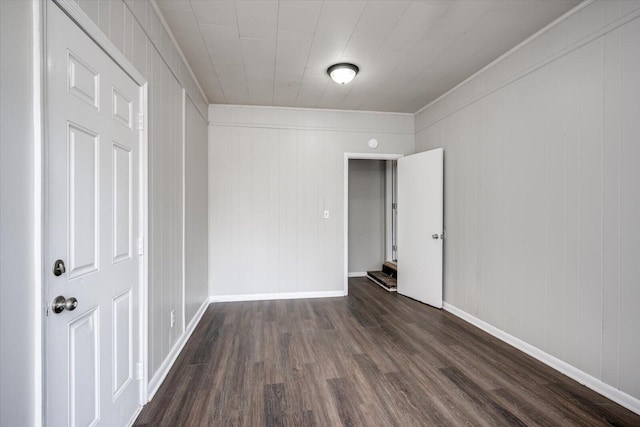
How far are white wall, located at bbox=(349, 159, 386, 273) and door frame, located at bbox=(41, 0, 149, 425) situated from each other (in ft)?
13.1

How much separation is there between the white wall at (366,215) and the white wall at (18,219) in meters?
4.76

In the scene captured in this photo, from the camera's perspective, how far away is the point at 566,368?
2188mm

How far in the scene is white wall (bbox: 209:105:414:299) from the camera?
3980 mm

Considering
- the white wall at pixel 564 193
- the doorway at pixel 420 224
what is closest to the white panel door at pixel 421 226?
the doorway at pixel 420 224

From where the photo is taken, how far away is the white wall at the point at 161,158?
1.67m

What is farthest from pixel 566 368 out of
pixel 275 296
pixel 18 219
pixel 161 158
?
pixel 161 158

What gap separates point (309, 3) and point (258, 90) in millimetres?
1626

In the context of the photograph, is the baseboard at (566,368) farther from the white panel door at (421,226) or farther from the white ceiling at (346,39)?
the white ceiling at (346,39)

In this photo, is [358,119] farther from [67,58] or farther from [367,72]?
[67,58]

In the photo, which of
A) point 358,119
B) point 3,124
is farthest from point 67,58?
point 358,119

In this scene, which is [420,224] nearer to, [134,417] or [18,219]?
[134,417]

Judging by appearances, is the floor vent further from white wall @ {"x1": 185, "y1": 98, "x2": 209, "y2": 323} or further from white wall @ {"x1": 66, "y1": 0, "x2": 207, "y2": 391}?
white wall @ {"x1": 66, "y1": 0, "x2": 207, "y2": 391}

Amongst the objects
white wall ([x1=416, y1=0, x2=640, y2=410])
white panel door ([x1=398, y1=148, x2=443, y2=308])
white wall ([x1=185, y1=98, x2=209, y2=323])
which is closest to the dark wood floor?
white wall ([x1=416, y1=0, x2=640, y2=410])

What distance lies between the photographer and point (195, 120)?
325 cm
